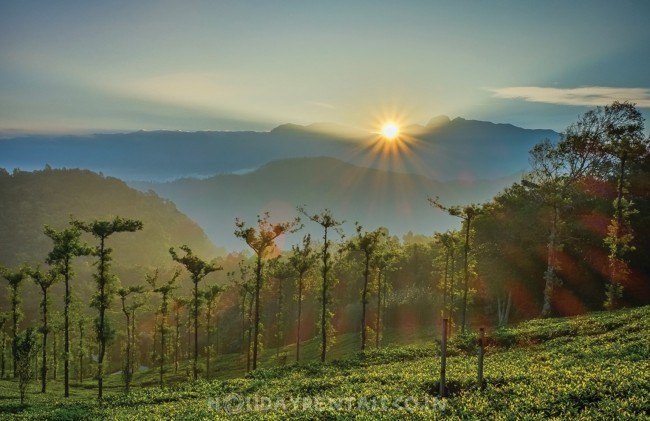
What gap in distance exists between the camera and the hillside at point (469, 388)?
19703mm

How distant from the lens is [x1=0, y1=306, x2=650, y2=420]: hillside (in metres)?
19.7

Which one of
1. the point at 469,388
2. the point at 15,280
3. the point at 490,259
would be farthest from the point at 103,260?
the point at 490,259

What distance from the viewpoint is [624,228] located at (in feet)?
174

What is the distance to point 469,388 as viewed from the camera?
24016 mm

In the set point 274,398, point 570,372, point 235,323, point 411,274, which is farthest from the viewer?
point 235,323

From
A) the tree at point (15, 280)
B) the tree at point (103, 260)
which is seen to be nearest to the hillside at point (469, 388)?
the tree at point (103, 260)

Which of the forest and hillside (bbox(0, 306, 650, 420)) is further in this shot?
the forest

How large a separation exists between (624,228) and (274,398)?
4554 cm

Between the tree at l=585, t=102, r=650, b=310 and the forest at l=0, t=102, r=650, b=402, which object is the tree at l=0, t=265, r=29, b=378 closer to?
the forest at l=0, t=102, r=650, b=402

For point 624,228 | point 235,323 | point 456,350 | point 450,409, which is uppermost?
point 624,228

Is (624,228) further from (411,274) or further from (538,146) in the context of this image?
(411,274)

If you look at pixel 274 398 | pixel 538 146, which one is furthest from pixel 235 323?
pixel 274 398

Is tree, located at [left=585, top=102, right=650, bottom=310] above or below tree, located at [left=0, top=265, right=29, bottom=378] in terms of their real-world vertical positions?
above

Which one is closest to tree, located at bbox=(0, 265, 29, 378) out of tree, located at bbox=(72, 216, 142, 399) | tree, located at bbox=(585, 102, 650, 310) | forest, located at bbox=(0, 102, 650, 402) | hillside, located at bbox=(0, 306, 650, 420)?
forest, located at bbox=(0, 102, 650, 402)
